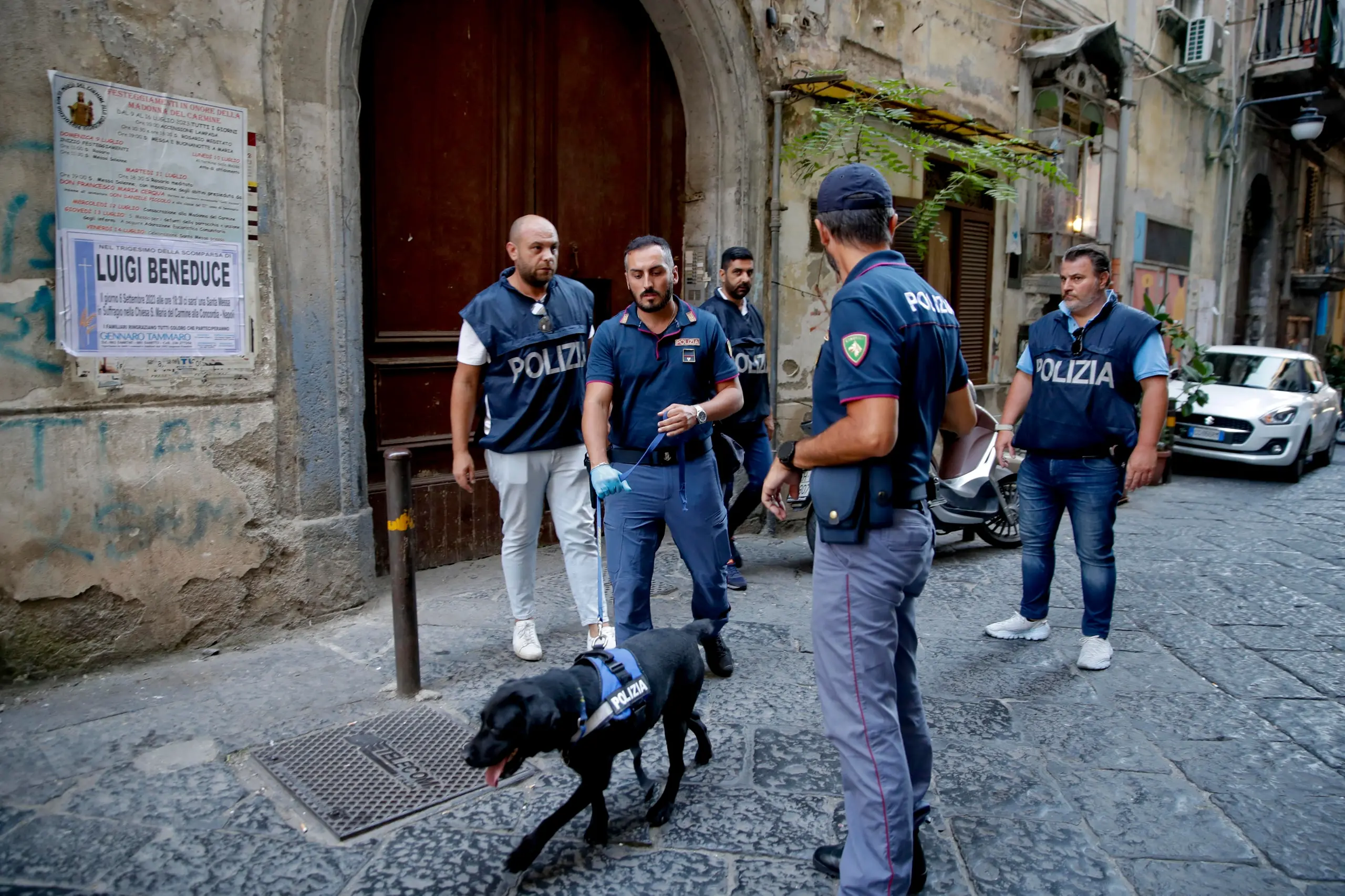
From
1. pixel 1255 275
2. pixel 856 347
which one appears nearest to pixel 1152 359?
pixel 856 347

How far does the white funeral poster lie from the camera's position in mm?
3770

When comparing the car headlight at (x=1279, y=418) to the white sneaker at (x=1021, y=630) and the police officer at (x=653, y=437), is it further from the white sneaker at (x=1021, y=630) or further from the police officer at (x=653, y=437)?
the police officer at (x=653, y=437)

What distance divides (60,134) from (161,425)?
1215mm

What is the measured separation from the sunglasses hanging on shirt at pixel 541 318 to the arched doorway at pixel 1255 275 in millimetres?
19842

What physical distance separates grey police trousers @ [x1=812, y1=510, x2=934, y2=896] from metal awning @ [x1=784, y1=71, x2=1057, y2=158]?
17.6 ft

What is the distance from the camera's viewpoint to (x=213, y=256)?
13.6 feet

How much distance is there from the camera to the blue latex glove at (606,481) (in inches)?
135

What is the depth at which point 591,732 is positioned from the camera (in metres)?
2.43

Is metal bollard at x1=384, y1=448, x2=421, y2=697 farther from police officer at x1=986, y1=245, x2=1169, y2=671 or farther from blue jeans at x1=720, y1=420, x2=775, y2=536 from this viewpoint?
police officer at x1=986, y1=245, x2=1169, y2=671

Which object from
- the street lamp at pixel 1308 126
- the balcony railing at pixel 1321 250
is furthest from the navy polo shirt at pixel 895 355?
the balcony railing at pixel 1321 250

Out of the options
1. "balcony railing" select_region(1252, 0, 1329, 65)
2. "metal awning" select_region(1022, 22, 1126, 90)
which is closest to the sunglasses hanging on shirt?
"metal awning" select_region(1022, 22, 1126, 90)

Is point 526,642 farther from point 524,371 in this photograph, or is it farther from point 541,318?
point 541,318

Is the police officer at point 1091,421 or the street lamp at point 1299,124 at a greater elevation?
the street lamp at point 1299,124

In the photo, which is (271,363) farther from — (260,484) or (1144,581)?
(1144,581)
